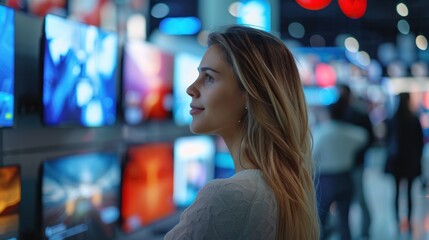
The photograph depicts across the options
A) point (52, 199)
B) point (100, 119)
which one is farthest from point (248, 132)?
point (100, 119)

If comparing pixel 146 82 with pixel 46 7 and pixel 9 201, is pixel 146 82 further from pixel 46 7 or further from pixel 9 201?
pixel 46 7

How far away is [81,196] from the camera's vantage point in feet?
10.7

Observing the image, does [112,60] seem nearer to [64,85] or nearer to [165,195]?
[64,85]

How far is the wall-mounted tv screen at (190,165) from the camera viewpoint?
479 centimetres

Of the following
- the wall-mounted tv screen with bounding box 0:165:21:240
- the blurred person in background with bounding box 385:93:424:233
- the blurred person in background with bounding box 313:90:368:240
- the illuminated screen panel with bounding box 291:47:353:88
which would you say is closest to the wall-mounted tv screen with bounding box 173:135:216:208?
the blurred person in background with bounding box 313:90:368:240

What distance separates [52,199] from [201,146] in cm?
244

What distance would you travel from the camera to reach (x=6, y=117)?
8.38 feet

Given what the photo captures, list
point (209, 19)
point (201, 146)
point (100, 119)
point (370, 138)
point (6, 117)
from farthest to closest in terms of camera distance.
→ point (209, 19) < point (370, 138) < point (201, 146) < point (100, 119) < point (6, 117)

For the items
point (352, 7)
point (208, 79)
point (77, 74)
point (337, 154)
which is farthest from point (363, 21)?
point (208, 79)

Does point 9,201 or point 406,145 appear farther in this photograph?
point 406,145

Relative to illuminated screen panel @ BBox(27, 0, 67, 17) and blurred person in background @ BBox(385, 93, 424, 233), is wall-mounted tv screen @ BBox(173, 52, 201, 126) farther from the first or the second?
illuminated screen panel @ BBox(27, 0, 67, 17)

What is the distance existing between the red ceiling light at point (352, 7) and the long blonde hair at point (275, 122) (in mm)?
4915

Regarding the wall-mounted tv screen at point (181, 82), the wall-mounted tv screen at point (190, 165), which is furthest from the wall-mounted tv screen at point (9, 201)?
the wall-mounted tv screen at point (181, 82)

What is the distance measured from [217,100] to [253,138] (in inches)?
4.8
